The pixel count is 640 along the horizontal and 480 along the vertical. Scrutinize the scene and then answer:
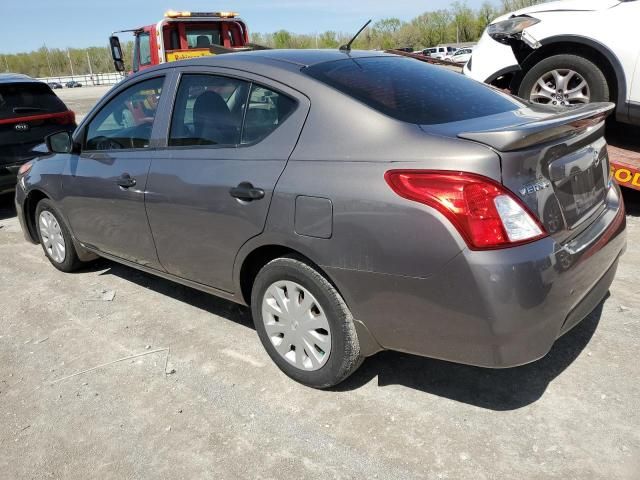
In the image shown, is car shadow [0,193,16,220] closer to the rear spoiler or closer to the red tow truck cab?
the red tow truck cab

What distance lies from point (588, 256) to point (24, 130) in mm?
6612

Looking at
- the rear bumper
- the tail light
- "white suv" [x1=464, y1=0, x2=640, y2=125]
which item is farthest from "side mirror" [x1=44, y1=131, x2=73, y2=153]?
"white suv" [x1=464, y1=0, x2=640, y2=125]

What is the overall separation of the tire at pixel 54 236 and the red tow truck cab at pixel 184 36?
5.96 meters

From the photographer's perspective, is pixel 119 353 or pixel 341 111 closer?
pixel 341 111

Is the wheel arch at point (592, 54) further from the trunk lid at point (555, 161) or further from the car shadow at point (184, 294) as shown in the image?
Result: the car shadow at point (184, 294)

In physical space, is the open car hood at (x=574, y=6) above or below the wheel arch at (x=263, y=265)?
above

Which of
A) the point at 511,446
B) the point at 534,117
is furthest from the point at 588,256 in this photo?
the point at 511,446

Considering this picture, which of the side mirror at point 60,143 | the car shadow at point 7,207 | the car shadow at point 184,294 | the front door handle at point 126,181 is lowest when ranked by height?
the car shadow at point 7,207

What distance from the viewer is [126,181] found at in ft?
11.8

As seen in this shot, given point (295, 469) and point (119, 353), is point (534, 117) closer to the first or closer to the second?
point (295, 469)

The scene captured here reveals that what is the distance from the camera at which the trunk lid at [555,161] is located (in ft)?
7.27

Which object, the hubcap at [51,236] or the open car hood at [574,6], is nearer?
the hubcap at [51,236]

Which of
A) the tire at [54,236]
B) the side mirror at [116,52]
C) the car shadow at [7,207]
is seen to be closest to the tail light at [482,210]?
the tire at [54,236]

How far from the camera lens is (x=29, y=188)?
15.6ft
